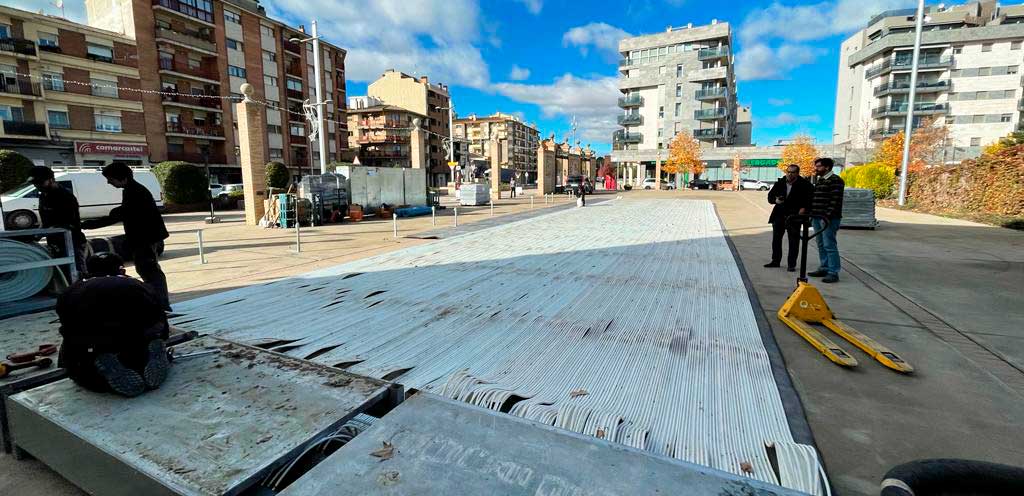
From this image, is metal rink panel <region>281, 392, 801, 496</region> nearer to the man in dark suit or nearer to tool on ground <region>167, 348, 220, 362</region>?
tool on ground <region>167, 348, 220, 362</region>

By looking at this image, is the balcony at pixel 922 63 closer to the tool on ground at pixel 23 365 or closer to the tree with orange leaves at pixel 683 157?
the tree with orange leaves at pixel 683 157

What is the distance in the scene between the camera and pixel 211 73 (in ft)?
131

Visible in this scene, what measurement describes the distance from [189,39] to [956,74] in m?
81.2

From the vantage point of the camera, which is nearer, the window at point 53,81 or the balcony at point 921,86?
the window at point 53,81

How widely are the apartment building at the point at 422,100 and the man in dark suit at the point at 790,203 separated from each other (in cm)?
6596

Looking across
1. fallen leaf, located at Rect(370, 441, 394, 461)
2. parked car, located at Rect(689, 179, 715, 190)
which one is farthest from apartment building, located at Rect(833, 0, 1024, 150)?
fallen leaf, located at Rect(370, 441, 394, 461)

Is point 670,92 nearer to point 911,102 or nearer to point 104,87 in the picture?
point 911,102

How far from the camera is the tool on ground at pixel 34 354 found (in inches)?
118

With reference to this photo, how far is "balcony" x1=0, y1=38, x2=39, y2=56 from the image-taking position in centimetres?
2792

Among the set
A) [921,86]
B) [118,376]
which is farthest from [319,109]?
[921,86]

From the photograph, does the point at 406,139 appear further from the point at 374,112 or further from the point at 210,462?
the point at 210,462

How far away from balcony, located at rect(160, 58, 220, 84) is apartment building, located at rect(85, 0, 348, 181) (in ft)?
0.25

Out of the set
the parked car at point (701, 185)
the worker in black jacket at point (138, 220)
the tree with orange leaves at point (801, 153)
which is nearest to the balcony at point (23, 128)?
the worker in black jacket at point (138, 220)

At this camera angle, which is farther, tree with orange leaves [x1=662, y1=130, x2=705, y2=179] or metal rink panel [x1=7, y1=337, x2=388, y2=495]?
tree with orange leaves [x1=662, y1=130, x2=705, y2=179]
